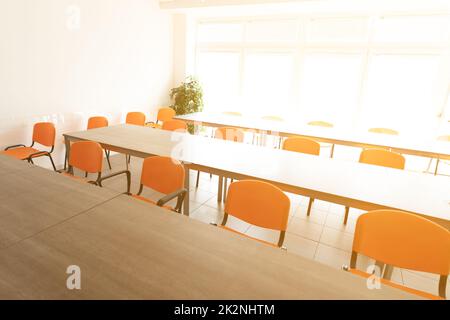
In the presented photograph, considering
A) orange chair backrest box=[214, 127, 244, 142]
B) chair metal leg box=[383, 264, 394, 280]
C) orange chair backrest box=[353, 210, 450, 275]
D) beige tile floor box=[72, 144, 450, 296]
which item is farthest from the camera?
orange chair backrest box=[214, 127, 244, 142]

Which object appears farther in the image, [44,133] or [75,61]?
[75,61]

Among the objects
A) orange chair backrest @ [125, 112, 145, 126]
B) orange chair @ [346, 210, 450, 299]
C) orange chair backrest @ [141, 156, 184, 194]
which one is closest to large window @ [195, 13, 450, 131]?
orange chair backrest @ [125, 112, 145, 126]

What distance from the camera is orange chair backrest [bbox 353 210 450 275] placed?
137cm

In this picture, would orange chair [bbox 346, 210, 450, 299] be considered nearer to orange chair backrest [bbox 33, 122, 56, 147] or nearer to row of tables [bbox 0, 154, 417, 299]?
row of tables [bbox 0, 154, 417, 299]

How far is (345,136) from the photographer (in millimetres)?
3783

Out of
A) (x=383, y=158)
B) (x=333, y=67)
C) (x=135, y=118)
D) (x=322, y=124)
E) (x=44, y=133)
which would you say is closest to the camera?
(x=383, y=158)

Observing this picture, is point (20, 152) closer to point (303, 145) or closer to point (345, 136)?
point (303, 145)

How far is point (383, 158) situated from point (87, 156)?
2.93 m

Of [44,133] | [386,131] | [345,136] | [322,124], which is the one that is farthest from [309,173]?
[44,133]

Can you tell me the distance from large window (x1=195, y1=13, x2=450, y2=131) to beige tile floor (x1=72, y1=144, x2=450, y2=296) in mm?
2729

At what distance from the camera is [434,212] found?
67.1 inches

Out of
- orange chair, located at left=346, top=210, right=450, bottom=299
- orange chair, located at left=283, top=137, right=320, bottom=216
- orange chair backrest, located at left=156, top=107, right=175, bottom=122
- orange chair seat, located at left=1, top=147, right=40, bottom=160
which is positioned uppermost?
orange chair backrest, located at left=156, top=107, right=175, bottom=122

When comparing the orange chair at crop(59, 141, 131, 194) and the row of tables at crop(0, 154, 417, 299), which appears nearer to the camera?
the row of tables at crop(0, 154, 417, 299)

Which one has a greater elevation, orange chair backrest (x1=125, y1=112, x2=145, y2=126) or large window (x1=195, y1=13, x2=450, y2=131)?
large window (x1=195, y1=13, x2=450, y2=131)
